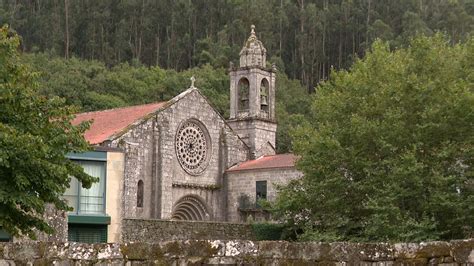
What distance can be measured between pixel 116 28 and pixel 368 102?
69414mm

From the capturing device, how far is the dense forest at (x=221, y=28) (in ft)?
295

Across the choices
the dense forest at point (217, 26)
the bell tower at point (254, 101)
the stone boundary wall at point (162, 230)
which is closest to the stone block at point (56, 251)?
the stone boundary wall at point (162, 230)

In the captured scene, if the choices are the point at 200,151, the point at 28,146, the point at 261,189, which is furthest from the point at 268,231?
the point at 28,146

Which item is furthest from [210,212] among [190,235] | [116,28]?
[116,28]

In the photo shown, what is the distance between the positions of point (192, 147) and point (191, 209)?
11.0 ft

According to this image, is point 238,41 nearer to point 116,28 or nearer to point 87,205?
point 116,28

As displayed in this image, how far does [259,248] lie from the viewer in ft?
30.2

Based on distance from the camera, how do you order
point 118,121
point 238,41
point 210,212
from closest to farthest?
point 118,121
point 210,212
point 238,41

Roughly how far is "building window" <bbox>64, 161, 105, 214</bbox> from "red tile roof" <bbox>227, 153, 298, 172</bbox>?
39.5 ft

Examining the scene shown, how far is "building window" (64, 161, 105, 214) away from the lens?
32.9 metres

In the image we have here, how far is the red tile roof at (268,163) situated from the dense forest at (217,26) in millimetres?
42836

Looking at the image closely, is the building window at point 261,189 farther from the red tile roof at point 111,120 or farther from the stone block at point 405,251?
the stone block at point 405,251

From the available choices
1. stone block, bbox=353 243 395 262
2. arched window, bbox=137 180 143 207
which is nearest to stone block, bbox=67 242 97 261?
stone block, bbox=353 243 395 262

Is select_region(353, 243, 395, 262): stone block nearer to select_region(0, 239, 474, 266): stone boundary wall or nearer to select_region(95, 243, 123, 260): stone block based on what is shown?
select_region(0, 239, 474, 266): stone boundary wall
